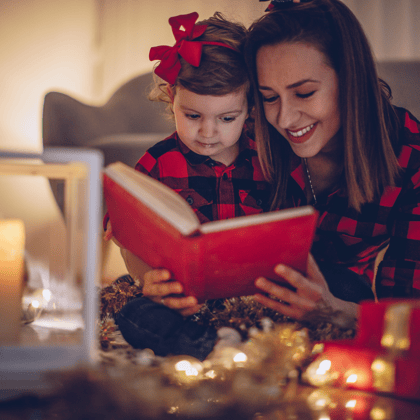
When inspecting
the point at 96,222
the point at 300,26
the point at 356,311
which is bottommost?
the point at 356,311

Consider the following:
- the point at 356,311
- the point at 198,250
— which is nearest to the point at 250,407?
the point at 198,250

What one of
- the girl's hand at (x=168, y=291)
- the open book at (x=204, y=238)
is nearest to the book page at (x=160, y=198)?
the open book at (x=204, y=238)

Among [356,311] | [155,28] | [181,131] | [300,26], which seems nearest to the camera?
[356,311]

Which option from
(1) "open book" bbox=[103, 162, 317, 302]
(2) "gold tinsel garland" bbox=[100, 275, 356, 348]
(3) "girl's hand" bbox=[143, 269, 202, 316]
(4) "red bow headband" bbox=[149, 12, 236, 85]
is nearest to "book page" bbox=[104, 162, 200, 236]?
(1) "open book" bbox=[103, 162, 317, 302]

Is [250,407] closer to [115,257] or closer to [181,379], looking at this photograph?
[181,379]

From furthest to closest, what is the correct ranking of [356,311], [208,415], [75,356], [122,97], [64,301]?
[122,97] < [356,311] < [64,301] < [75,356] < [208,415]

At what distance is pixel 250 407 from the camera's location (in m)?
0.53

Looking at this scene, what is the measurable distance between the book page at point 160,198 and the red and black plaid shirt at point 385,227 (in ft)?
1.89

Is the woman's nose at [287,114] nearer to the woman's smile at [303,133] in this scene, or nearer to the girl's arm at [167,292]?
the woman's smile at [303,133]

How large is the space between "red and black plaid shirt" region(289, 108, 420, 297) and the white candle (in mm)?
785

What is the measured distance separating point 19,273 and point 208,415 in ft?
1.17

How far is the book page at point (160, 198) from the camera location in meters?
0.68

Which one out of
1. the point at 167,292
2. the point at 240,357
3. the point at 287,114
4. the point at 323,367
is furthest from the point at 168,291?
the point at 287,114

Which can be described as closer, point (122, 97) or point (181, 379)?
point (181, 379)
